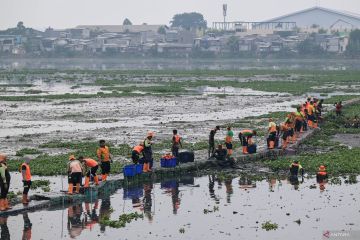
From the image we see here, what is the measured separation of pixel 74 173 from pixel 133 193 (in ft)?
10.4

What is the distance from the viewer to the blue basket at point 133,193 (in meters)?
31.0

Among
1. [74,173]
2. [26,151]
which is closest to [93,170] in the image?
[74,173]

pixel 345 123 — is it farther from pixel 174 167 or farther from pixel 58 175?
pixel 58 175

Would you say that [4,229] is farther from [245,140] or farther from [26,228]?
[245,140]

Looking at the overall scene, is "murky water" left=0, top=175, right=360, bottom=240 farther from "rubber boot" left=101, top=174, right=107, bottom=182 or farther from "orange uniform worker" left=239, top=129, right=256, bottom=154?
"orange uniform worker" left=239, top=129, right=256, bottom=154

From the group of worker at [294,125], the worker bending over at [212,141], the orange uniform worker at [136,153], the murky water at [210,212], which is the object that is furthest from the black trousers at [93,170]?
the group of worker at [294,125]

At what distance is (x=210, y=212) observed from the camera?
28.1m

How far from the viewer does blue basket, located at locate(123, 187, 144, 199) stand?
31047 millimetres

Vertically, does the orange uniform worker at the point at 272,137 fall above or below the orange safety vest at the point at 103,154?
below

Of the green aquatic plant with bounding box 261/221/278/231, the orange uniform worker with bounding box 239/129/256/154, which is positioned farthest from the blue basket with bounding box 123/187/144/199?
the orange uniform worker with bounding box 239/129/256/154

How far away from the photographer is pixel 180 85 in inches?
3974

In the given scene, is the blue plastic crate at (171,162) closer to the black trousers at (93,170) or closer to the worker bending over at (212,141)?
the worker bending over at (212,141)

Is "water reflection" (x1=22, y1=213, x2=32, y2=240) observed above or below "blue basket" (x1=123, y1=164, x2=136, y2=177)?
below

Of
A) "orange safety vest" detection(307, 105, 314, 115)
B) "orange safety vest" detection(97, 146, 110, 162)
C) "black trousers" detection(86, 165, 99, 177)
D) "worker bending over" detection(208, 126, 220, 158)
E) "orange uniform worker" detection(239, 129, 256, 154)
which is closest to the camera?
"black trousers" detection(86, 165, 99, 177)
